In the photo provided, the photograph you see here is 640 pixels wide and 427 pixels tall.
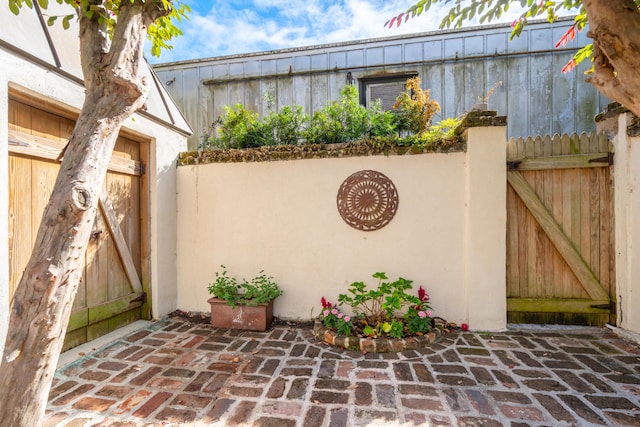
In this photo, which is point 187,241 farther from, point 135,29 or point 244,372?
point 135,29

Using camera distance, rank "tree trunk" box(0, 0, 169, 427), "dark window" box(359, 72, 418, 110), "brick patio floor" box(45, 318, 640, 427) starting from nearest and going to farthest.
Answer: "tree trunk" box(0, 0, 169, 427) < "brick patio floor" box(45, 318, 640, 427) < "dark window" box(359, 72, 418, 110)

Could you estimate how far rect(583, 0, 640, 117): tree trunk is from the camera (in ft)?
4.17

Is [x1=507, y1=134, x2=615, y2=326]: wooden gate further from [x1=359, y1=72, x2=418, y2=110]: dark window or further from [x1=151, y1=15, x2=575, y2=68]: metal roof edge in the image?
[x1=151, y1=15, x2=575, y2=68]: metal roof edge

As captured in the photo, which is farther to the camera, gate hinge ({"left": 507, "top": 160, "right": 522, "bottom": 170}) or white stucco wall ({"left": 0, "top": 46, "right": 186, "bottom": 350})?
gate hinge ({"left": 507, "top": 160, "right": 522, "bottom": 170})

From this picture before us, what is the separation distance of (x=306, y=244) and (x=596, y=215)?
3.35m

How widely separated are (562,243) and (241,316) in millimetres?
3775

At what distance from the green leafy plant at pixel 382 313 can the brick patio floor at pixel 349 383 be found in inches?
10.1

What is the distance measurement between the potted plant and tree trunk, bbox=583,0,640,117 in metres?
3.27

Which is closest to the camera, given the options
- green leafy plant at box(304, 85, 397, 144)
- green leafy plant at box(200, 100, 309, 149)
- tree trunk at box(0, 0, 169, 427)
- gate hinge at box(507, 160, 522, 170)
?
tree trunk at box(0, 0, 169, 427)

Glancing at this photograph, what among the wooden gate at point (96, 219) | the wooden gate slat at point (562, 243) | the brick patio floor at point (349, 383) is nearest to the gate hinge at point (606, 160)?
the wooden gate slat at point (562, 243)

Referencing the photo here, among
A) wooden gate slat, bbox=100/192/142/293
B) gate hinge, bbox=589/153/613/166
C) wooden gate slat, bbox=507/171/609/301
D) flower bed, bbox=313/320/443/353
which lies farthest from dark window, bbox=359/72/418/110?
wooden gate slat, bbox=100/192/142/293

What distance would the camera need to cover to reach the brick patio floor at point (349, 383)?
1.85 meters

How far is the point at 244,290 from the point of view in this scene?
→ 11.9 ft

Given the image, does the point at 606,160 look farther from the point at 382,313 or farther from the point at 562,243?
the point at 382,313
